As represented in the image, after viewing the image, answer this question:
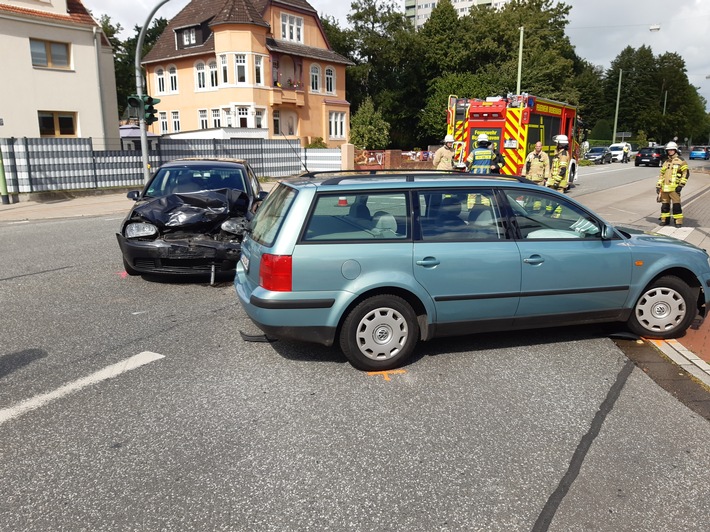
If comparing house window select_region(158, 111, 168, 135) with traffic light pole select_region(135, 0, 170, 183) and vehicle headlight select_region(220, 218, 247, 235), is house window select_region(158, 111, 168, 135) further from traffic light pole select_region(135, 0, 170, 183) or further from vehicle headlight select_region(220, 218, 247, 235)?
vehicle headlight select_region(220, 218, 247, 235)

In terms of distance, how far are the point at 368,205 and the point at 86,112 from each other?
1023 inches

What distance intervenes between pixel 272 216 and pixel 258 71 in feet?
121

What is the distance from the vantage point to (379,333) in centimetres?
464

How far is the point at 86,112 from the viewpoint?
1050 inches

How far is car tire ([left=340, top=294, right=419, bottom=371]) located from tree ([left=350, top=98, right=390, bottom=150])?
36053 millimetres

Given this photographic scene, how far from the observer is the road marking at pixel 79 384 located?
3957mm

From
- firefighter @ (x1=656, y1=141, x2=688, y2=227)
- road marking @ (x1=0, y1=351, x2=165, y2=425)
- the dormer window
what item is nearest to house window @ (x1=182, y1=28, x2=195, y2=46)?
the dormer window

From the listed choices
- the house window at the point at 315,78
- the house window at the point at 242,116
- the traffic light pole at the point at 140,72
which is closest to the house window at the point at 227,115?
the house window at the point at 242,116

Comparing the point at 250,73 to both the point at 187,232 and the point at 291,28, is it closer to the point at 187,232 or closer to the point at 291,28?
the point at 291,28

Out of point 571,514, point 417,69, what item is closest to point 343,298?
point 571,514

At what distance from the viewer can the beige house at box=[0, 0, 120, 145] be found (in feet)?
80.3

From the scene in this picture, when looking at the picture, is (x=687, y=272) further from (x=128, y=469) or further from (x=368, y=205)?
(x=128, y=469)

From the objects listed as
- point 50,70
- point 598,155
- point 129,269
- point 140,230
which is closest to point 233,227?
point 140,230

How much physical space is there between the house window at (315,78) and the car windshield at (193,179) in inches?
1454
